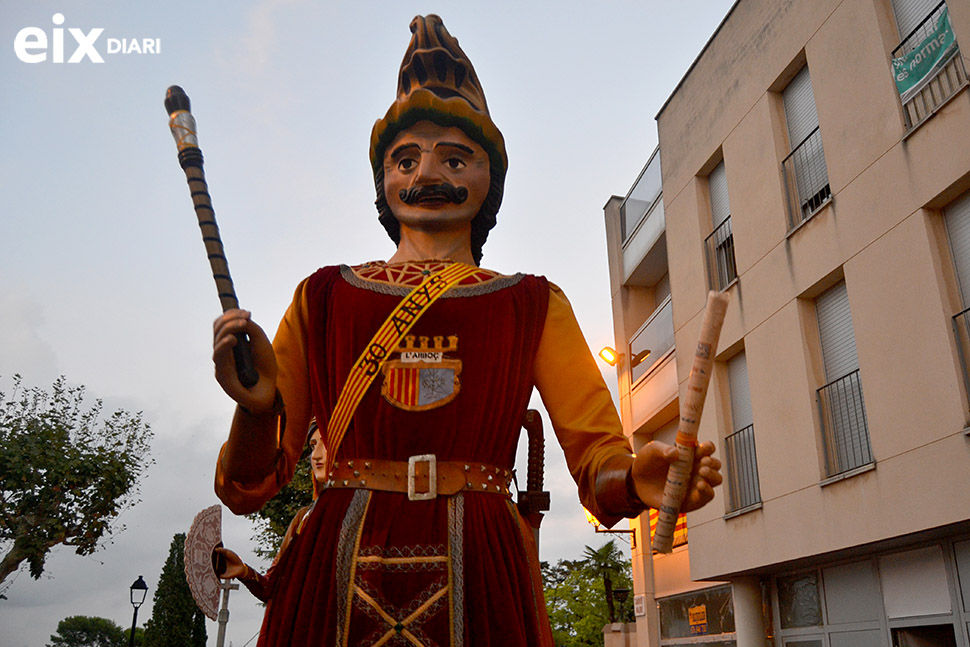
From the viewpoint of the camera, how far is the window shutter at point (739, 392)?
1142 centimetres

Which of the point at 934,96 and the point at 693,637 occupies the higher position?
the point at 934,96

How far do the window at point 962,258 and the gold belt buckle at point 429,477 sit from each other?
6.25 m

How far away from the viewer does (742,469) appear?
36.6 ft

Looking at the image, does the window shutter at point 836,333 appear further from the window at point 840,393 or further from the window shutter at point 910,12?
the window shutter at point 910,12

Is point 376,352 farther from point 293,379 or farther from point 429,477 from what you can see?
point 429,477

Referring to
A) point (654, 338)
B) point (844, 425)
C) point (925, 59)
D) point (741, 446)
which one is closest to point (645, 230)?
point (654, 338)

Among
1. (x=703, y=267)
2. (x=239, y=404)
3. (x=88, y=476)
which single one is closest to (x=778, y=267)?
(x=703, y=267)

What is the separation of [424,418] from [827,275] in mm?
7780

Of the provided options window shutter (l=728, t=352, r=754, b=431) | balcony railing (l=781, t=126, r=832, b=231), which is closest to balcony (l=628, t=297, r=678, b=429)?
window shutter (l=728, t=352, r=754, b=431)

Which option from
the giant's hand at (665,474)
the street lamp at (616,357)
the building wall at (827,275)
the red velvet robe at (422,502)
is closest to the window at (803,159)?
the building wall at (827,275)

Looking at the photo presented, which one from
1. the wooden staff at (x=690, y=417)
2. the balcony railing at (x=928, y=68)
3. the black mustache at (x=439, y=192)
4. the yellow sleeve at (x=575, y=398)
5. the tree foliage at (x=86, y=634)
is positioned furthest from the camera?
the tree foliage at (x=86, y=634)

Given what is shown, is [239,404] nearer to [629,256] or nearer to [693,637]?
[693,637]

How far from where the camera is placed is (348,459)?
286 centimetres

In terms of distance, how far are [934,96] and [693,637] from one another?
890 cm
